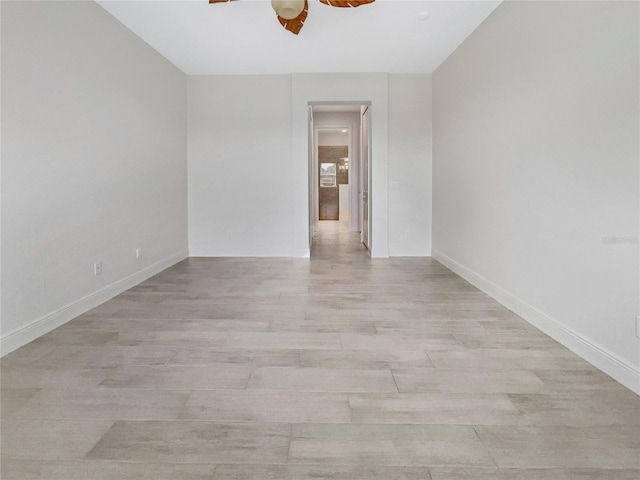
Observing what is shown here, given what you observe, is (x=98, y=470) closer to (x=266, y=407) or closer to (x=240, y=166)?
(x=266, y=407)

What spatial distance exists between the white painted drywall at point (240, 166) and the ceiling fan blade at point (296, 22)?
5.92 ft

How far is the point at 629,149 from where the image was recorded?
1891 mm

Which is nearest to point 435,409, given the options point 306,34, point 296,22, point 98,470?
point 98,470

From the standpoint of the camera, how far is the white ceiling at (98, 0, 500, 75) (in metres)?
3.53

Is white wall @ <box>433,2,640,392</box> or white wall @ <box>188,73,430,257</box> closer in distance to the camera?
white wall @ <box>433,2,640,392</box>

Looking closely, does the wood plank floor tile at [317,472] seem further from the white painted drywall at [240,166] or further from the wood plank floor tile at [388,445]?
the white painted drywall at [240,166]

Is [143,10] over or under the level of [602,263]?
over

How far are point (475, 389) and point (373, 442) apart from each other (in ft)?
2.28

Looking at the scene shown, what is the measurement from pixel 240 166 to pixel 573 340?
16.0 ft

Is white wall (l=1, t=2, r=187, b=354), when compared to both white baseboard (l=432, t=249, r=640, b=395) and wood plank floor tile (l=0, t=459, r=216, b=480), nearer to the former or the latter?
wood plank floor tile (l=0, t=459, r=216, b=480)

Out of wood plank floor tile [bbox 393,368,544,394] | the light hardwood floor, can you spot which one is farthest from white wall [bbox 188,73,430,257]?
wood plank floor tile [bbox 393,368,544,394]

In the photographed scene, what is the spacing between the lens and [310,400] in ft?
5.73

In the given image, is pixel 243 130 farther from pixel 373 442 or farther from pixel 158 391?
pixel 373 442

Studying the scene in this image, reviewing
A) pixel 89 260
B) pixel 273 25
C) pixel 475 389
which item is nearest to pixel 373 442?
pixel 475 389
